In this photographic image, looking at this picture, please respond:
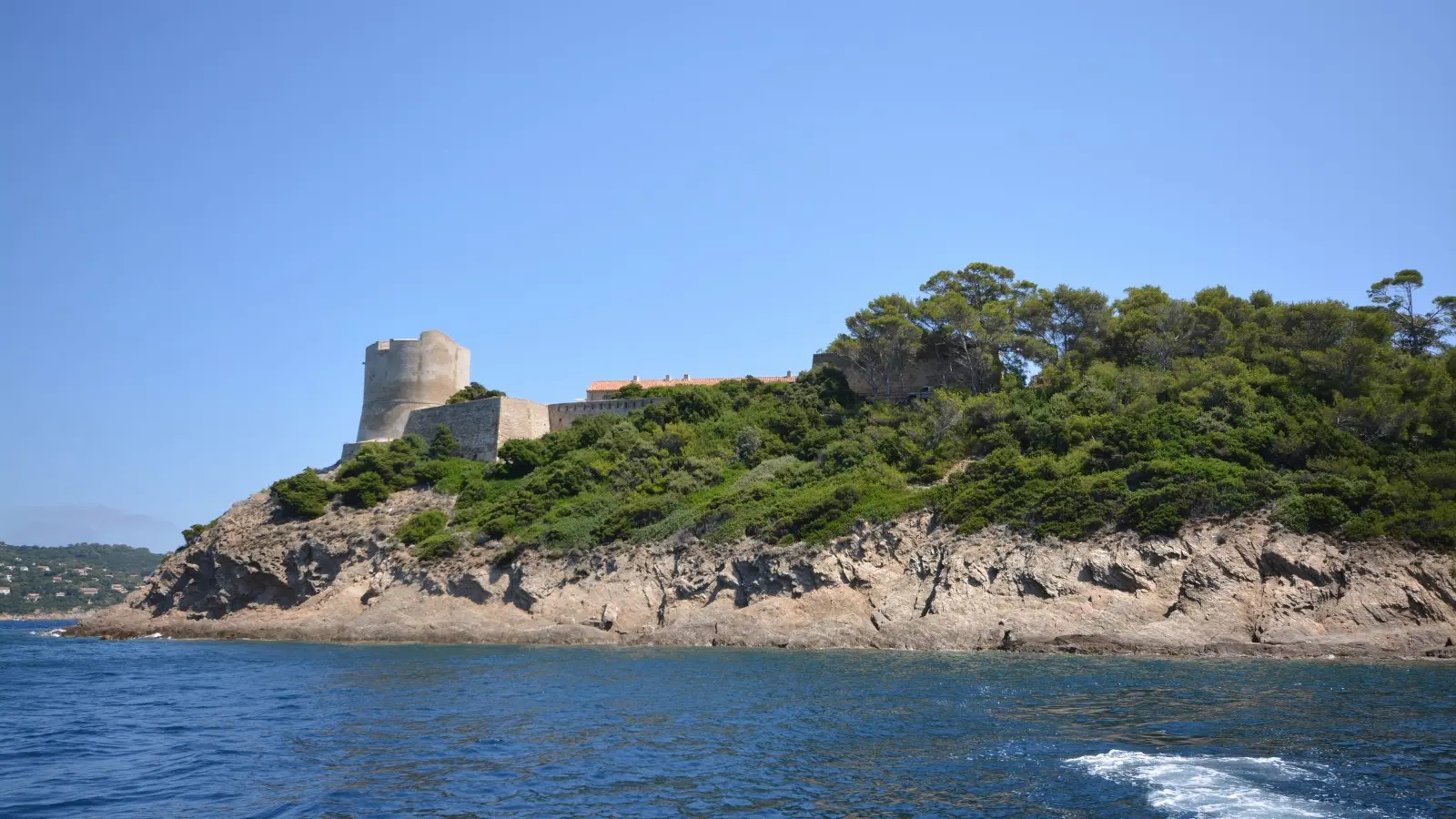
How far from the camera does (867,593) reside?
1335 inches

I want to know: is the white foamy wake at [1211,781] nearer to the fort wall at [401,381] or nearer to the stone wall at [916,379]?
the stone wall at [916,379]

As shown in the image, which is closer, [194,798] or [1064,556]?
[194,798]

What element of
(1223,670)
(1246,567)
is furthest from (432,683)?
(1246,567)

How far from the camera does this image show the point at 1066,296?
48125 millimetres

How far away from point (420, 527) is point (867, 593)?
20.7 meters

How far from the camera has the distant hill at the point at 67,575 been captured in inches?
4611

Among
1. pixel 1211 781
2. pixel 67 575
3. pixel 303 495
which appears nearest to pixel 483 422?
pixel 303 495

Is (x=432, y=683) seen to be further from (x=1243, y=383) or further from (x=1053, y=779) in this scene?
(x=1243, y=383)

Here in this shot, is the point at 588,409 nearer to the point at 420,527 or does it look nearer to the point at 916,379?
the point at 420,527

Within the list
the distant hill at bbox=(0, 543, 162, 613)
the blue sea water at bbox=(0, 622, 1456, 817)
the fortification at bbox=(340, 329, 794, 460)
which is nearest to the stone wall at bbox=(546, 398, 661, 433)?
the fortification at bbox=(340, 329, 794, 460)

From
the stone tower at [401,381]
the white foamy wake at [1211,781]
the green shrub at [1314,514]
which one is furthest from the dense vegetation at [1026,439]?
the white foamy wake at [1211,781]

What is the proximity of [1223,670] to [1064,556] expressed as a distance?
311 inches

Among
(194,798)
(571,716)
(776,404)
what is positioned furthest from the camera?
(776,404)

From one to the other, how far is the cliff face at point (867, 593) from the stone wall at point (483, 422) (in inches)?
288
